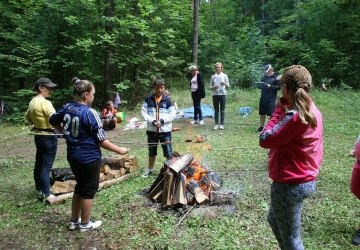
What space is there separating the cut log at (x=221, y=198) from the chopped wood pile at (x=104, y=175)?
6.42ft

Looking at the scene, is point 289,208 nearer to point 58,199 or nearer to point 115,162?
point 58,199

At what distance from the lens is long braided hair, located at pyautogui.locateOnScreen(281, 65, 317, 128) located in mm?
2418

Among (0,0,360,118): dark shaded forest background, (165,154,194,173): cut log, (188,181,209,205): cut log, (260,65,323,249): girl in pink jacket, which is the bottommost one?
(188,181,209,205): cut log

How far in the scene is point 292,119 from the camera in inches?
96.3

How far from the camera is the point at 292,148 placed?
2.58 metres

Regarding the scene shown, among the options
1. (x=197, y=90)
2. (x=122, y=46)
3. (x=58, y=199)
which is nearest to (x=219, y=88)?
(x=197, y=90)

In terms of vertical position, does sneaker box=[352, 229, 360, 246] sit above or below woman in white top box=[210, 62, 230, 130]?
below

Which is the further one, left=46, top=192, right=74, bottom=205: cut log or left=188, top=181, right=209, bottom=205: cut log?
left=46, top=192, right=74, bottom=205: cut log

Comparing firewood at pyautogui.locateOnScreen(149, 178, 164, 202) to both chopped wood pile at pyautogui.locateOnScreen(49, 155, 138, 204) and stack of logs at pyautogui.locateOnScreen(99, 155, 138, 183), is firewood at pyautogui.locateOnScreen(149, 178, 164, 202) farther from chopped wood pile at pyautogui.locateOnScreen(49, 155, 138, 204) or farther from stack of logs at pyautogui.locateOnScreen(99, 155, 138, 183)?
stack of logs at pyautogui.locateOnScreen(99, 155, 138, 183)

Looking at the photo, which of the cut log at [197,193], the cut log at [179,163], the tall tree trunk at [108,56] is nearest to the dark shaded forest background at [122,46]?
the tall tree trunk at [108,56]

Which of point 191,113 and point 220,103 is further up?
point 220,103

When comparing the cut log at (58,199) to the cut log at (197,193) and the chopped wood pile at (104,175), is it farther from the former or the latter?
the cut log at (197,193)

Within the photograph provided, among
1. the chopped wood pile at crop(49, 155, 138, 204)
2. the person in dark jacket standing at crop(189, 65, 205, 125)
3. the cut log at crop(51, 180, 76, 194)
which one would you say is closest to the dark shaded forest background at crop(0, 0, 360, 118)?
the person in dark jacket standing at crop(189, 65, 205, 125)

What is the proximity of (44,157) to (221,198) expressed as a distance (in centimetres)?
273
